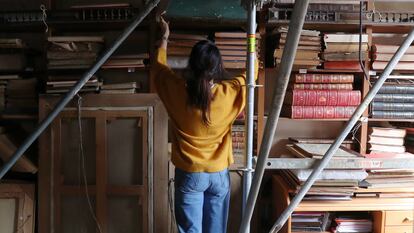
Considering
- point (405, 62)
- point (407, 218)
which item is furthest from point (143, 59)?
point (407, 218)

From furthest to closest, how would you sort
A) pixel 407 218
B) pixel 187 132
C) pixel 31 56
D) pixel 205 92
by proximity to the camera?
pixel 31 56
pixel 407 218
pixel 187 132
pixel 205 92

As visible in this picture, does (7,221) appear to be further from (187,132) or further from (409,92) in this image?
(409,92)

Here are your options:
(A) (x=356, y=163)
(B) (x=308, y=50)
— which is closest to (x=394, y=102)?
(B) (x=308, y=50)

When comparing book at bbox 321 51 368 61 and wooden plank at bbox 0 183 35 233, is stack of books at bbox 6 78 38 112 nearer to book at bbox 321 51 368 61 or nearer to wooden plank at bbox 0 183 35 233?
wooden plank at bbox 0 183 35 233

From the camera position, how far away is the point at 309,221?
2195mm

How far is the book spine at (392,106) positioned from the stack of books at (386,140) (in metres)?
0.15

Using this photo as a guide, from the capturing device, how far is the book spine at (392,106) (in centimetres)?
222

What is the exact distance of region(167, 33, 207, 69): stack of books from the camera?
2105 millimetres

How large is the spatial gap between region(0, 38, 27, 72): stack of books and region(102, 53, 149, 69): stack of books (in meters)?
0.61

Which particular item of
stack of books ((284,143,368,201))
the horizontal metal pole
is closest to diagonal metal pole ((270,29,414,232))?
the horizontal metal pole

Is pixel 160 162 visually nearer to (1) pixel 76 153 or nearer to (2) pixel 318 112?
(1) pixel 76 153

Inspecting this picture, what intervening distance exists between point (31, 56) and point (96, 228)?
1.34m

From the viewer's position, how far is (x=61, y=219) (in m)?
2.14

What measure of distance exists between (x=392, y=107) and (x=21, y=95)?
8.42ft
